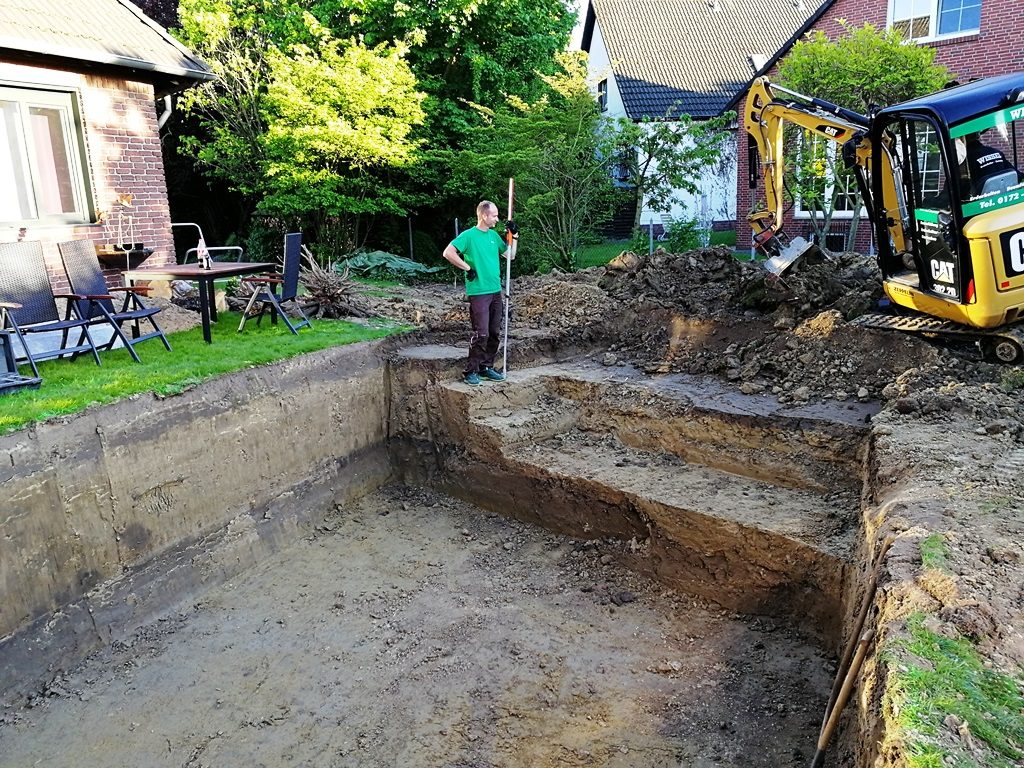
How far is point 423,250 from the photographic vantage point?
647 inches

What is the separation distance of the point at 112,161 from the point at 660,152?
8.01m

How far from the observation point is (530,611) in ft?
19.1

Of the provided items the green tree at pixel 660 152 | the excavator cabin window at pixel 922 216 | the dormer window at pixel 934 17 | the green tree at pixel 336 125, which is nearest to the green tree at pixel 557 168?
the green tree at pixel 660 152

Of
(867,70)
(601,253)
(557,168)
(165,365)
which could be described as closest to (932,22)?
(867,70)

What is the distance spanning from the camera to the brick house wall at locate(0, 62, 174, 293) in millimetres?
8133

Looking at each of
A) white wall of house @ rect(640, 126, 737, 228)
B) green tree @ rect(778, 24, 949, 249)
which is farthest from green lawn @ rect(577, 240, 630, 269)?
green tree @ rect(778, 24, 949, 249)

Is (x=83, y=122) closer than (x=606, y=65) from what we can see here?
Yes

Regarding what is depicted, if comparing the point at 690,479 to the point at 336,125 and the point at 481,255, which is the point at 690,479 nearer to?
the point at 481,255

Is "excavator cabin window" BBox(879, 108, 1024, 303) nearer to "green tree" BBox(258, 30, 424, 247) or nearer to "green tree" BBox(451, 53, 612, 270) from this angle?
"green tree" BBox(451, 53, 612, 270)

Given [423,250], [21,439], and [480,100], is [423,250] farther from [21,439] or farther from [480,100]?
[21,439]

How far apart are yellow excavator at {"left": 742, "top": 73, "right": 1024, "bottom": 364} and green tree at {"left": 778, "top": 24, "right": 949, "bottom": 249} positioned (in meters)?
3.96

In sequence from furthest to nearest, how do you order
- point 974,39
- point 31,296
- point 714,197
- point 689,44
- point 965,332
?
point 689,44 → point 714,197 → point 974,39 → point 31,296 → point 965,332

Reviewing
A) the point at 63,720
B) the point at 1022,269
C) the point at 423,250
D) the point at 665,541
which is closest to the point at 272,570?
the point at 63,720

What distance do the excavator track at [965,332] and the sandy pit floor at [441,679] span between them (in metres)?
3.29
